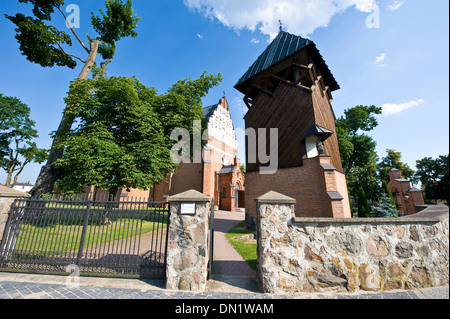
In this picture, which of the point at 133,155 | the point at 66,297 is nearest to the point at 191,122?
the point at 133,155

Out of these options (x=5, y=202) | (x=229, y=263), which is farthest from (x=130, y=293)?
(x=5, y=202)

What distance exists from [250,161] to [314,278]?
8.86m

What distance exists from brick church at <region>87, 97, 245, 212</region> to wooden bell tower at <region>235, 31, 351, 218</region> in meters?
10.7

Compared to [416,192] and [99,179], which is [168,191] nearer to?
[99,179]

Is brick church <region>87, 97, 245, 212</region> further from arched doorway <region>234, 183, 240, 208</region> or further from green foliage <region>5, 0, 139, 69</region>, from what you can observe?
green foliage <region>5, 0, 139, 69</region>

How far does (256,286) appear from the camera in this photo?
150 inches

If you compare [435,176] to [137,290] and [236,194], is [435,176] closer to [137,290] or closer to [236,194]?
[236,194]

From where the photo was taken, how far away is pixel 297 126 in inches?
398

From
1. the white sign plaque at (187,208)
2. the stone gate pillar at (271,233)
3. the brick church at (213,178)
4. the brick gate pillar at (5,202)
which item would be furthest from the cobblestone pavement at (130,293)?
the brick church at (213,178)

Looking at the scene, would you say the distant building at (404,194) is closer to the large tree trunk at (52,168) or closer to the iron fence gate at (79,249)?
the iron fence gate at (79,249)

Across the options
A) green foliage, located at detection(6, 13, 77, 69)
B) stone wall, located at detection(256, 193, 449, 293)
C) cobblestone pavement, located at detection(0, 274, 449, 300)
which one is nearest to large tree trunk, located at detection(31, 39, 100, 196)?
green foliage, located at detection(6, 13, 77, 69)

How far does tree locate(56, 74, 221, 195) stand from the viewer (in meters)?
9.11

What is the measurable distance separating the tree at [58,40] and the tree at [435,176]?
3807cm

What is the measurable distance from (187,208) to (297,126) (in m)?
A: 8.59
